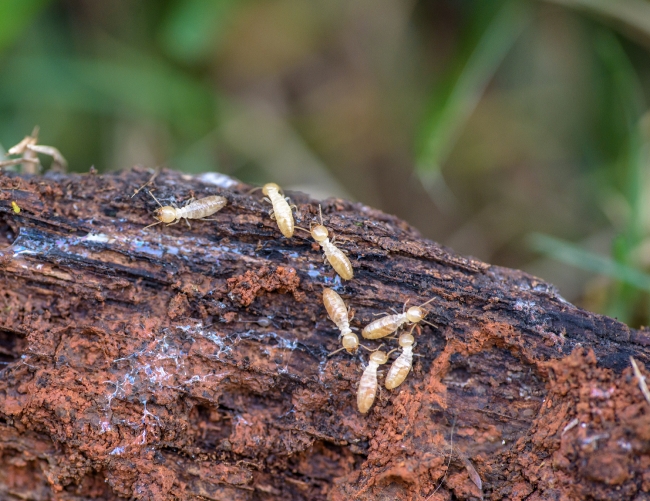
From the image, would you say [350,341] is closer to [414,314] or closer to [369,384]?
[369,384]

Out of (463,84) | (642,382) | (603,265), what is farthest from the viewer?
(463,84)

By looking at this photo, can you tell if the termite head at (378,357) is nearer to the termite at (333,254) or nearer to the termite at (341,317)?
the termite at (341,317)

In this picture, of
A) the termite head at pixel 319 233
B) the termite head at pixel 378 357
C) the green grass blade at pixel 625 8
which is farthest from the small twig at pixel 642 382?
the green grass blade at pixel 625 8

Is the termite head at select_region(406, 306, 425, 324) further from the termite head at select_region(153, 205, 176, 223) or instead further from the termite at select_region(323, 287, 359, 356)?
the termite head at select_region(153, 205, 176, 223)

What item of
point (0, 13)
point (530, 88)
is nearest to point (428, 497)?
point (530, 88)

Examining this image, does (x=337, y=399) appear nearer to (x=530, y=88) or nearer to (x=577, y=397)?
(x=577, y=397)

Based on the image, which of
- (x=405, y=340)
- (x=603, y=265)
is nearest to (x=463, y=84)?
(x=603, y=265)
